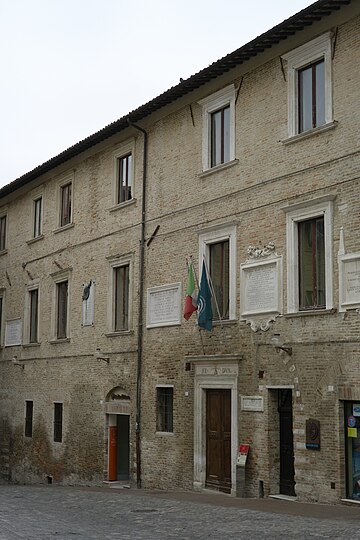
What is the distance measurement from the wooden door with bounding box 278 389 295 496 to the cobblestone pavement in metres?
0.54

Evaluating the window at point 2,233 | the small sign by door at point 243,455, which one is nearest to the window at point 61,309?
the window at point 2,233

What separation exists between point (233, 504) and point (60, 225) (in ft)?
40.4

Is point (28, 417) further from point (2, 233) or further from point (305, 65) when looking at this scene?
point (305, 65)

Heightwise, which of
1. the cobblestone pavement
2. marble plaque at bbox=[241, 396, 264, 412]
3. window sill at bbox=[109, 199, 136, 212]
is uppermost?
window sill at bbox=[109, 199, 136, 212]

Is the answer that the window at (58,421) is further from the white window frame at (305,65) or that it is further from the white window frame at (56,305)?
the white window frame at (305,65)

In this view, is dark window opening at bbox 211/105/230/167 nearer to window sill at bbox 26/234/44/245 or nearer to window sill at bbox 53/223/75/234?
window sill at bbox 53/223/75/234

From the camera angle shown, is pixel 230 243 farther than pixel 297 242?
Yes

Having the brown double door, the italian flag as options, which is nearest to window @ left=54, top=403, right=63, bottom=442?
the brown double door

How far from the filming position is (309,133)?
50.5 ft

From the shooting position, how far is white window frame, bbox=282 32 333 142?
1506cm

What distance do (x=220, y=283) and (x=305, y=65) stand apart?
479 cm

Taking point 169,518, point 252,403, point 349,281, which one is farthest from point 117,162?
point 169,518

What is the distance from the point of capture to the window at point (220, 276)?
17453 mm

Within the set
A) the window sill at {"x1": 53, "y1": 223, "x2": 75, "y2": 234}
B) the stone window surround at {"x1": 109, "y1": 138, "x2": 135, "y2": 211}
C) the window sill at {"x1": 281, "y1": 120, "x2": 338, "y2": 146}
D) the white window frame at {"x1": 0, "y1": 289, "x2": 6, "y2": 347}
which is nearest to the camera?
the window sill at {"x1": 281, "y1": 120, "x2": 338, "y2": 146}
